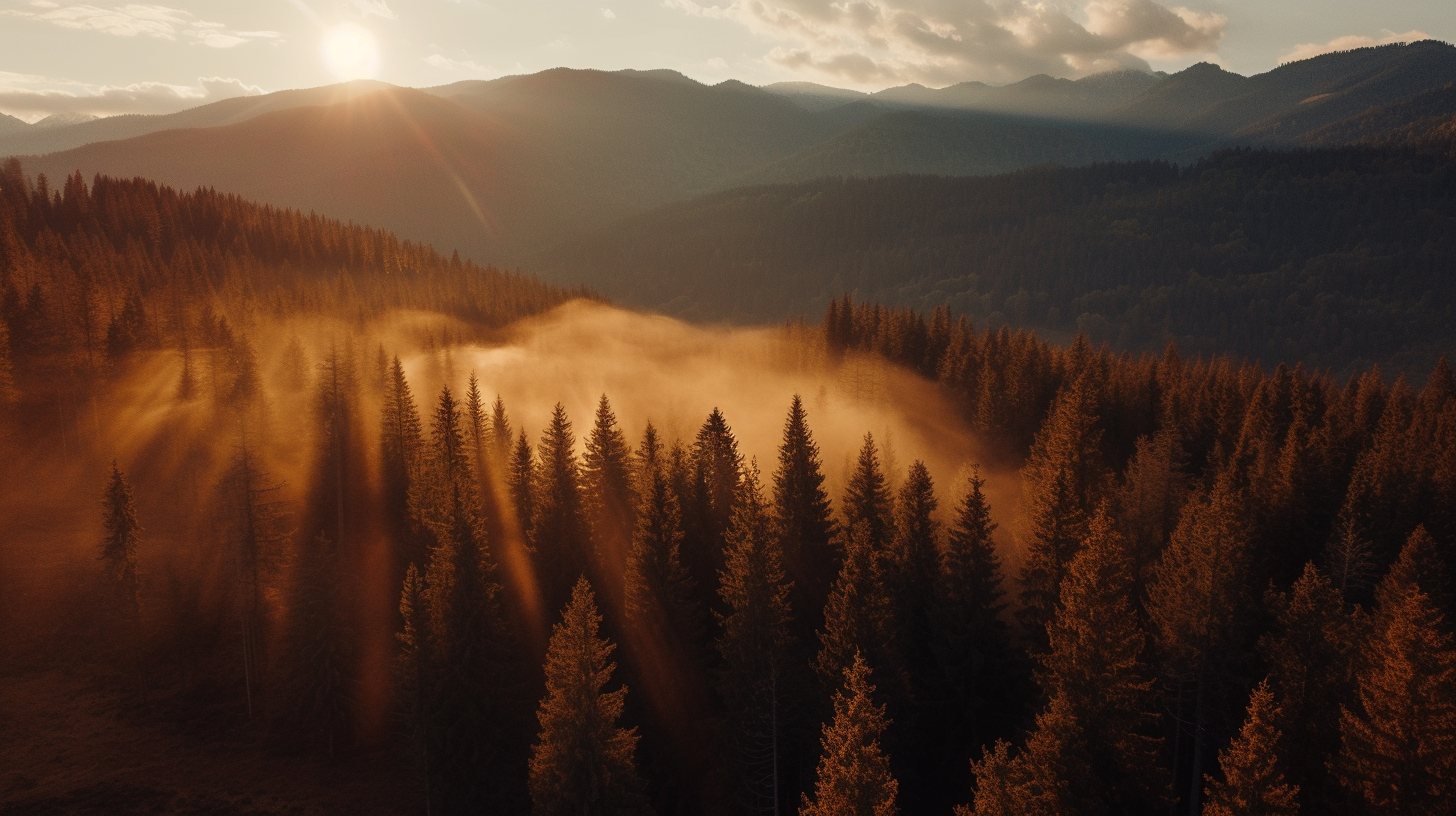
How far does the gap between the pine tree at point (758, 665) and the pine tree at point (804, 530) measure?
744 centimetres

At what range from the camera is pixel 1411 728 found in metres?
21.5

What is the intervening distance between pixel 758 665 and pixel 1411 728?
2016 centimetres

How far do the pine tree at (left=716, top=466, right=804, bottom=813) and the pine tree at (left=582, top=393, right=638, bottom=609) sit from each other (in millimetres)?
11711

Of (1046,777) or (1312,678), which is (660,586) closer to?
(1046,777)

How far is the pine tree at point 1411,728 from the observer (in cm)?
Answer: 2111

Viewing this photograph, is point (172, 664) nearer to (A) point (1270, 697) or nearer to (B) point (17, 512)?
(B) point (17, 512)

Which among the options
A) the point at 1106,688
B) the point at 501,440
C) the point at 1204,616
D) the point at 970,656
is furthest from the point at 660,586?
the point at 501,440

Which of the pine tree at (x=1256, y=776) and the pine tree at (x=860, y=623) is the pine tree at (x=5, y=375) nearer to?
the pine tree at (x=860, y=623)

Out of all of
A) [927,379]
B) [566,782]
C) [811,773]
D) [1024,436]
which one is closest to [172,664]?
[566,782]

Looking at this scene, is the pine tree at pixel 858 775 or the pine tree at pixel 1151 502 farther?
the pine tree at pixel 1151 502

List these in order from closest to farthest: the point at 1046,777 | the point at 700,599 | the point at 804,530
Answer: the point at 1046,777 < the point at 700,599 < the point at 804,530

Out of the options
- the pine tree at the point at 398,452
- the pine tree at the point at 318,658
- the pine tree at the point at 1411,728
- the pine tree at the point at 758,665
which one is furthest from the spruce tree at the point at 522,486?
the pine tree at the point at 1411,728

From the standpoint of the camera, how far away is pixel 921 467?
123 feet

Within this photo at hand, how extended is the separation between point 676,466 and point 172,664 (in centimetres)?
3206
